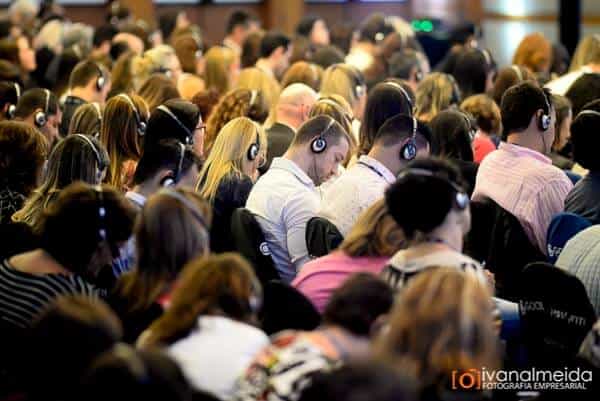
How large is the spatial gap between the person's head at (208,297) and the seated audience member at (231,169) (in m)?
2.05

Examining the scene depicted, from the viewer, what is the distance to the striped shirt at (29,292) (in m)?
3.98

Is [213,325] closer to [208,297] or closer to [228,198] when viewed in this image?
[208,297]

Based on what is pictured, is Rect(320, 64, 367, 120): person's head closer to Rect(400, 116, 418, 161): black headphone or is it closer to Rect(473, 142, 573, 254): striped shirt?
Rect(473, 142, 573, 254): striped shirt

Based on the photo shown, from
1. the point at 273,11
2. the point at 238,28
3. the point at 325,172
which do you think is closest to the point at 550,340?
the point at 325,172

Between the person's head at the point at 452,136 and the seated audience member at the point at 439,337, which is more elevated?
the seated audience member at the point at 439,337

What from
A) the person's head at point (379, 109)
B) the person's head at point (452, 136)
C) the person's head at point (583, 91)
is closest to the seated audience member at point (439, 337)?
the person's head at point (379, 109)

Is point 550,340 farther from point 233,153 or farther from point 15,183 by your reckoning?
point 15,183

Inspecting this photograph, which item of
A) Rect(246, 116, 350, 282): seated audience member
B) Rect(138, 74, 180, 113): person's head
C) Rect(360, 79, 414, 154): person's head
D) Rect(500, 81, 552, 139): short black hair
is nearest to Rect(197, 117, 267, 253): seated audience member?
Rect(246, 116, 350, 282): seated audience member

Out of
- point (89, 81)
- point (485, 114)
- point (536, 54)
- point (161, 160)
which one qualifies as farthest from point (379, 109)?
point (536, 54)

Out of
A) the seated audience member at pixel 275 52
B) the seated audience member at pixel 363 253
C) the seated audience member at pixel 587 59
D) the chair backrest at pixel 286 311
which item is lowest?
the seated audience member at pixel 275 52

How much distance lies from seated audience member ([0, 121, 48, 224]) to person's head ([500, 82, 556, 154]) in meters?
2.09

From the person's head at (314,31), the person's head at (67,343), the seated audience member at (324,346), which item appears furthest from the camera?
the person's head at (314,31)

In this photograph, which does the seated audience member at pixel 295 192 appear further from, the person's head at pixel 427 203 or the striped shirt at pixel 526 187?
the person's head at pixel 427 203

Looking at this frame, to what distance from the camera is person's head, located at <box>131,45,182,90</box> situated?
8.73m
